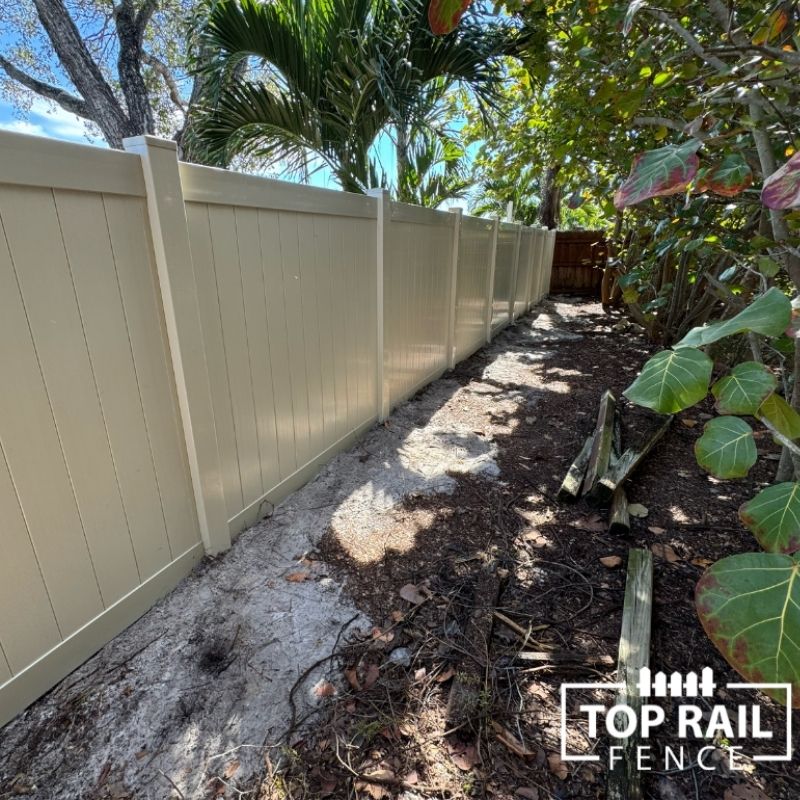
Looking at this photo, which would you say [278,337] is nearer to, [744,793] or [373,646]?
[373,646]

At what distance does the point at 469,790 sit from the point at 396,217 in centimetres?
331

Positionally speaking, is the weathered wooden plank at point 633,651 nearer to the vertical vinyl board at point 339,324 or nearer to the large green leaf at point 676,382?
the large green leaf at point 676,382

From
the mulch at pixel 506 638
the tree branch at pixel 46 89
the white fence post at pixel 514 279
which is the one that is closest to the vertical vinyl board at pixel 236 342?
the mulch at pixel 506 638

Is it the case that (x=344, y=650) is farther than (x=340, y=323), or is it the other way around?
(x=340, y=323)

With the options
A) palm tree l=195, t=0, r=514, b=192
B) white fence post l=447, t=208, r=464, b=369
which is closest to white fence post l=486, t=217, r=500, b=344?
white fence post l=447, t=208, r=464, b=369

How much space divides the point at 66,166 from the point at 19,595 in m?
1.30

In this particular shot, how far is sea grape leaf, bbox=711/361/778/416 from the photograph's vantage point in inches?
36.8

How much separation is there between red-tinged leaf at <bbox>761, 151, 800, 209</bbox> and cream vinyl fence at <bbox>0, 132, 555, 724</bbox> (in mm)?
1730

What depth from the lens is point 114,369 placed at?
153cm

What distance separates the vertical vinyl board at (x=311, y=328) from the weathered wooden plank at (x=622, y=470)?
1695mm

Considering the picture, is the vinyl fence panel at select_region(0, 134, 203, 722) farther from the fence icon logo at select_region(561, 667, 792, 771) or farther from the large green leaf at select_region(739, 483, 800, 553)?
the large green leaf at select_region(739, 483, 800, 553)

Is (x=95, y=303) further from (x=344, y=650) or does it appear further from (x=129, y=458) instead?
(x=344, y=650)

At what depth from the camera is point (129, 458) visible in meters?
1.62

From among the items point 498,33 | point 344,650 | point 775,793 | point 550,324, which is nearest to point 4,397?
point 344,650
